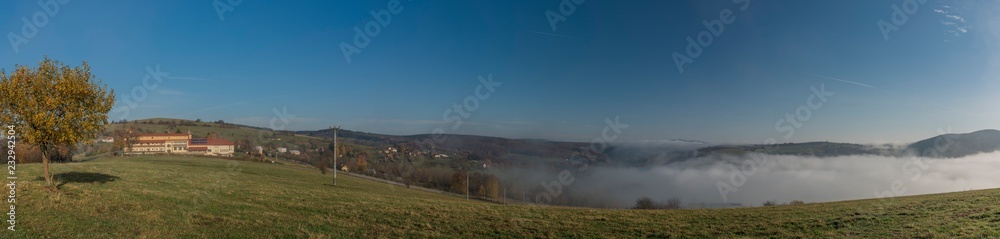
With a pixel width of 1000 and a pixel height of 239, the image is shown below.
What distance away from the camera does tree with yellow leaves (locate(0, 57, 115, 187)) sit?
1784 centimetres

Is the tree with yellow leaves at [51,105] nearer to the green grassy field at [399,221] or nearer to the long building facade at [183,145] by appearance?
the green grassy field at [399,221]

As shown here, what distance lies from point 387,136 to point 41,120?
149 meters

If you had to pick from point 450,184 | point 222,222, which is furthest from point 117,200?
point 450,184

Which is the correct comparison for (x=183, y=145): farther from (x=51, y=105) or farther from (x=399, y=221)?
(x=399, y=221)

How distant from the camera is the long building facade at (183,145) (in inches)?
4377

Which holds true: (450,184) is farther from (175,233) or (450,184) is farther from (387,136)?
(175,233)

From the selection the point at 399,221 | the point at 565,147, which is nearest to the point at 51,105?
the point at 399,221

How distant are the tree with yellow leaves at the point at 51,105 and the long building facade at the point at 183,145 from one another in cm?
10435

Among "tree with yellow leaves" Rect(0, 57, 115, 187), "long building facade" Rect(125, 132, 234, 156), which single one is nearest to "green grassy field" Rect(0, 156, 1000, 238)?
"tree with yellow leaves" Rect(0, 57, 115, 187)

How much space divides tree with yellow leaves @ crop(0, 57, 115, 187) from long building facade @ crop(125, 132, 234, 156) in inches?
4108

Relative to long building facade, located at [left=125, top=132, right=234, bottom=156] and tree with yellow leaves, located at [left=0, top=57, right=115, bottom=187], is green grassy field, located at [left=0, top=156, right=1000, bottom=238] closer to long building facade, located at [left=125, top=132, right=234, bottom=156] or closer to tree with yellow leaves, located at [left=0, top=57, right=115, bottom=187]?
tree with yellow leaves, located at [left=0, top=57, right=115, bottom=187]

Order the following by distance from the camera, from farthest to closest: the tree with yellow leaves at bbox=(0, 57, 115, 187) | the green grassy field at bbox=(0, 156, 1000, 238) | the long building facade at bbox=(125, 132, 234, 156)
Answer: the long building facade at bbox=(125, 132, 234, 156) < the tree with yellow leaves at bbox=(0, 57, 115, 187) < the green grassy field at bbox=(0, 156, 1000, 238)

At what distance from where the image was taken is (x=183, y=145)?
11931cm

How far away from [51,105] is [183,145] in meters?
123
